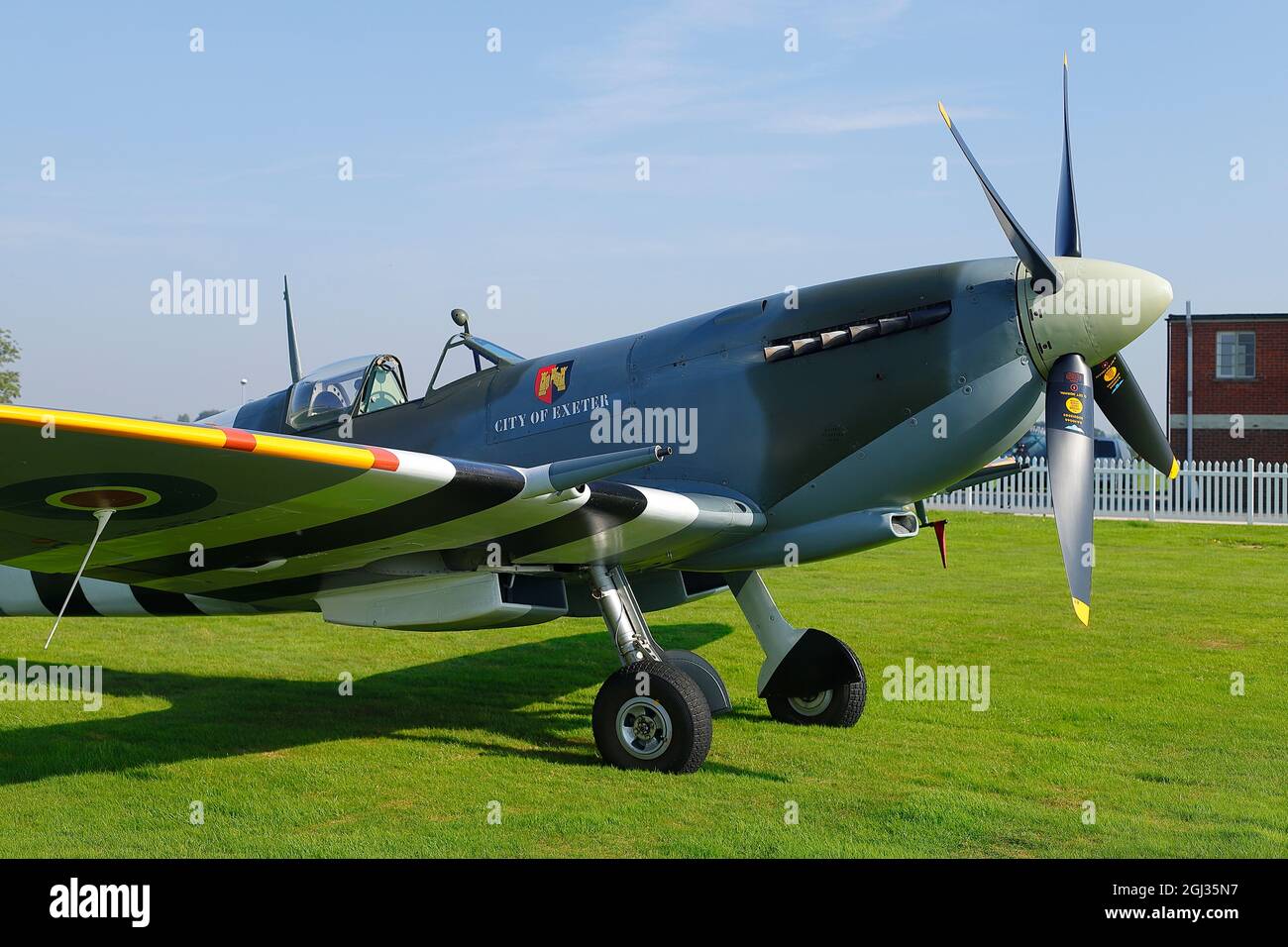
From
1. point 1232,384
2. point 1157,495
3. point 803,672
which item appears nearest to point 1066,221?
point 803,672

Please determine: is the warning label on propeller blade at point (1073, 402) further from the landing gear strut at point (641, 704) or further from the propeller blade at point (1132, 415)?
the landing gear strut at point (641, 704)

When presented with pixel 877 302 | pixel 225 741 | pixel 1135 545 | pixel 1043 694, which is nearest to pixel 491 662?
pixel 225 741

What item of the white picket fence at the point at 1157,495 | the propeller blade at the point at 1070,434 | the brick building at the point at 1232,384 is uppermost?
the brick building at the point at 1232,384

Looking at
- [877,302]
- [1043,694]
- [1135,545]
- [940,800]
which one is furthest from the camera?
[1135,545]

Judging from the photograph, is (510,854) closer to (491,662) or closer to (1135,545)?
(491,662)

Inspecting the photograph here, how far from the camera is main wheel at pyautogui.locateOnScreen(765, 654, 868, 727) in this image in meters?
7.47

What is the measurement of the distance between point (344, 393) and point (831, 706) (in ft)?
13.0

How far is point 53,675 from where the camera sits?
30.3 ft

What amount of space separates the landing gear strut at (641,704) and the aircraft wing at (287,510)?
29 centimetres

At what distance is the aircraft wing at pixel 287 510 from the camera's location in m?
4.30

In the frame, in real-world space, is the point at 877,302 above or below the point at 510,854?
above

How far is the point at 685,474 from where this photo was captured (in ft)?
22.1

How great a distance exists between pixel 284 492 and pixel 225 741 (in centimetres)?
296

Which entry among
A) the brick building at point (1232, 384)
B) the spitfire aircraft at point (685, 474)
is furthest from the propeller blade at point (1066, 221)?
the brick building at point (1232, 384)
